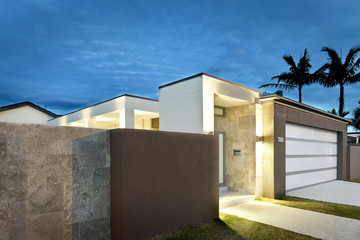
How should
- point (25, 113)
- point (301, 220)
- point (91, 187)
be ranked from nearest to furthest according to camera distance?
point (91, 187)
point (301, 220)
point (25, 113)

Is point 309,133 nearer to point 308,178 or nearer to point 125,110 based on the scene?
point 308,178

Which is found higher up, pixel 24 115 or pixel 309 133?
pixel 24 115

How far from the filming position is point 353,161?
46.0 ft

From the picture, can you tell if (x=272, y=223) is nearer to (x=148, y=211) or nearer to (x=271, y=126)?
(x=148, y=211)

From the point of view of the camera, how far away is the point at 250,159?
7.93 metres

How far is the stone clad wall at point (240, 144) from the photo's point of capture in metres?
7.89

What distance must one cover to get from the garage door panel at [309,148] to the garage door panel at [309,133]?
239mm

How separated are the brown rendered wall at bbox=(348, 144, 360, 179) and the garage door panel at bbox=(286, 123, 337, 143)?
1774mm

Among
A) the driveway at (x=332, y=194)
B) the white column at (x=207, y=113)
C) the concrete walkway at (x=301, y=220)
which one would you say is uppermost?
the white column at (x=207, y=113)

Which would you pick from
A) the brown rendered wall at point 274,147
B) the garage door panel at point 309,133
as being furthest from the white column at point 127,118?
the garage door panel at point 309,133

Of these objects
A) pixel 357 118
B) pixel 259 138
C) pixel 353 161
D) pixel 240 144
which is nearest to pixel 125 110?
pixel 240 144

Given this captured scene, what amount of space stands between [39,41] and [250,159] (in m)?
30.6

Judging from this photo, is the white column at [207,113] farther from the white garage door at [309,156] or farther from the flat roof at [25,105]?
the flat roof at [25,105]

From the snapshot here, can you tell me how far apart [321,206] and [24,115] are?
20146 mm
